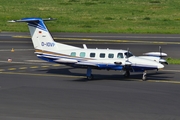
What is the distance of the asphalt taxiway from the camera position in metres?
25.5

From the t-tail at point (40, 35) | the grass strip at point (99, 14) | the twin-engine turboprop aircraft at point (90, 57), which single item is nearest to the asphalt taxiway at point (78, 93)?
the twin-engine turboprop aircraft at point (90, 57)

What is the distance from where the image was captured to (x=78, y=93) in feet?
101

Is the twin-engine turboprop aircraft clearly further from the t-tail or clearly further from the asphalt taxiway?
the asphalt taxiway

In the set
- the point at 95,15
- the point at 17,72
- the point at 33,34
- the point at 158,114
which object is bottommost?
the point at 158,114

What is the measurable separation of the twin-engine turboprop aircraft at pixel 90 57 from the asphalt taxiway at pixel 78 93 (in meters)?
1.00

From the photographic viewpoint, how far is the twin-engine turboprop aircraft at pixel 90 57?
34.9m

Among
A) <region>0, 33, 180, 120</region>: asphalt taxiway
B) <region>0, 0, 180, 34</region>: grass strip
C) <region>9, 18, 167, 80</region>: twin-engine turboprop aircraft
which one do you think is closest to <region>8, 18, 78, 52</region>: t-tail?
<region>9, 18, 167, 80</region>: twin-engine turboprop aircraft

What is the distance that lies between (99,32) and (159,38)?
919 centimetres

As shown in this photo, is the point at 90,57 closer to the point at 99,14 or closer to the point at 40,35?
the point at 40,35

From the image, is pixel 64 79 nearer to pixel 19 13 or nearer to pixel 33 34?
pixel 33 34

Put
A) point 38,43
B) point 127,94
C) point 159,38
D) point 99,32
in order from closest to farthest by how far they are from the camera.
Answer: point 127,94 → point 38,43 → point 159,38 → point 99,32

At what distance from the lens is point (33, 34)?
38.6m

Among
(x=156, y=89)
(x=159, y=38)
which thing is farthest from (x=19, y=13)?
(x=156, y=89)

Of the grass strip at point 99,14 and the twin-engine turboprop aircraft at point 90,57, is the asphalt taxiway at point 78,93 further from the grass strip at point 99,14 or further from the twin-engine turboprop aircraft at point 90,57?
the grass strip at point 99,14
